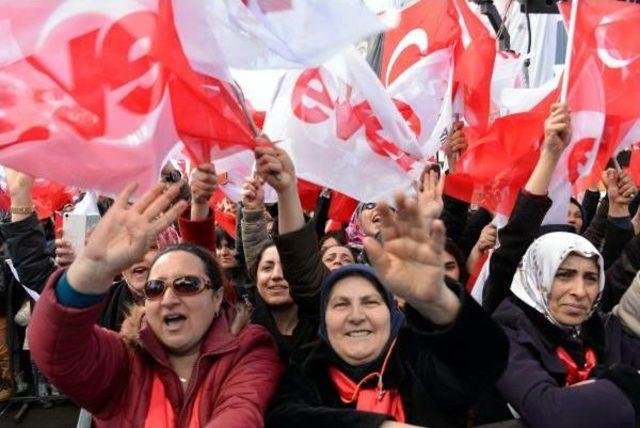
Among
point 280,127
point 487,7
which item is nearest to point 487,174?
point 280,127

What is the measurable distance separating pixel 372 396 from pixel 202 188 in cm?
103

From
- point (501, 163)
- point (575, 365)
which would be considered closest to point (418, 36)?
point (501, 163)

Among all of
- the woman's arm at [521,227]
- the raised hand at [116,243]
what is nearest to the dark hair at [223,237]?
the woman's arm at [521,227]

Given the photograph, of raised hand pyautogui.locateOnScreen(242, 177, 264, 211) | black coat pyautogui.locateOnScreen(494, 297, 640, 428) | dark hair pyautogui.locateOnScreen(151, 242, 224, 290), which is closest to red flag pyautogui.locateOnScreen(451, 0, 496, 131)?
raised hand pyautogui.locateOnScreen(242, 177, 264, 211)

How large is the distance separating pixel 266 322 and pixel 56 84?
1.26m

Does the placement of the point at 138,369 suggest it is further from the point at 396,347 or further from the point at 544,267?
the point at 544,267

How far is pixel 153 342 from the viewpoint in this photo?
7.72 ft

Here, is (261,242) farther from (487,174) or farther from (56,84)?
(56,84)

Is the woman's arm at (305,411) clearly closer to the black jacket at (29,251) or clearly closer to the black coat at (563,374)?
the black coat at (563,374)

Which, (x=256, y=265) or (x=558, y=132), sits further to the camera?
(x=256, y=265)

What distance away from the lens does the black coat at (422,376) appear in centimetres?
198

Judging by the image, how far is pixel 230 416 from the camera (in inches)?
85.3

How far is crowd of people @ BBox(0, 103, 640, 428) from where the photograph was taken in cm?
195

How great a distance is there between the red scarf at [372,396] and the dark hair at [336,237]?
1.82 meters
